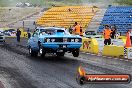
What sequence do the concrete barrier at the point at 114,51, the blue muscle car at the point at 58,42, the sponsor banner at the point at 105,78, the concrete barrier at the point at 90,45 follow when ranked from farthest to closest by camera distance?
the concrete barrier at the point at 90,45, the concrete barrier at the point at 114,51, the blue muscle car at the point at 58,42, the sponsor banner at the point at 105,78

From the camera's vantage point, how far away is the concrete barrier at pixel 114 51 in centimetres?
1722

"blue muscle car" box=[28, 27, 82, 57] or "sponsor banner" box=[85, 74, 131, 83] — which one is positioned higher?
"sponsor banner" box=[85, 74, 131, 83]

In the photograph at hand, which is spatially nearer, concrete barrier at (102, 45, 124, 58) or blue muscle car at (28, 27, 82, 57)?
blue muscle car at (28, 27, 82, 57)

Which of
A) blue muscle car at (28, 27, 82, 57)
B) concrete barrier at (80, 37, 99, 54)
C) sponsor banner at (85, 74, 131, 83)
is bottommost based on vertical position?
concrete barrier at (80, 37, 99, 54)

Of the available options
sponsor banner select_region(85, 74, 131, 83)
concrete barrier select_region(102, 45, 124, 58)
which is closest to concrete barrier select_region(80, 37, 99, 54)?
concrete barrier select_region(102, 45, 124, 58)

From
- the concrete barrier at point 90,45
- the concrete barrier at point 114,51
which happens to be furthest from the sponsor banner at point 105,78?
Result: the concrete barrier at point 90,45

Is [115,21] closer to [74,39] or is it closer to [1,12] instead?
[1,12]

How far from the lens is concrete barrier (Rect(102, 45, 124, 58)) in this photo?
17.2 m

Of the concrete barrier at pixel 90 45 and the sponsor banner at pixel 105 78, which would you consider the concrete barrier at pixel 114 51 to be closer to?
the concrete barrier at pixel 90 45

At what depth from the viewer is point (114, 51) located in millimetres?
17812

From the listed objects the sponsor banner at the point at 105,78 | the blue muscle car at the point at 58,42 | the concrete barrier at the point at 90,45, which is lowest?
the concrete barrier at the point at 90,45

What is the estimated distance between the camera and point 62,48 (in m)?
15.7

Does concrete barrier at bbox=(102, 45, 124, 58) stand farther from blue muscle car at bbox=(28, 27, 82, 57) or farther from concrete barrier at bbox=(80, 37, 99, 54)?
blue muscle car at bbox=(28, 27, 82, 57)

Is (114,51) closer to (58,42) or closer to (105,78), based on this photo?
(58,42)
